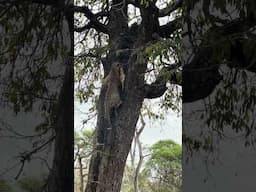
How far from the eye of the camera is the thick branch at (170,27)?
137cm

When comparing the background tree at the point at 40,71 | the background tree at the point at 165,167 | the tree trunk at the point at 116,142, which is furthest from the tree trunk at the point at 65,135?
the background tree at the point at 165,167

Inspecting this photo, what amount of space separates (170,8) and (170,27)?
0.05 m

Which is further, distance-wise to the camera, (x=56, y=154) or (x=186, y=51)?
(x=56, y=154)

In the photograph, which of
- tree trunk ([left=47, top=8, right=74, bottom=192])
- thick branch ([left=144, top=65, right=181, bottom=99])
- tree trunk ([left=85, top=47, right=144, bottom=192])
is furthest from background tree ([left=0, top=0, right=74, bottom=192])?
thick branch ([left=144, top=65, right=181, bottom=99])

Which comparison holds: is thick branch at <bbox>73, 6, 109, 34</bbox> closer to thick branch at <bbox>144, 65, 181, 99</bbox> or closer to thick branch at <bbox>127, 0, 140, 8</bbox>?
thick branch at <bbox>127, 0, 140, 8</bbox>

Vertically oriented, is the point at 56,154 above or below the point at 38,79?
below

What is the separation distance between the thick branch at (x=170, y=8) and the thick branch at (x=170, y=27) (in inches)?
1.2

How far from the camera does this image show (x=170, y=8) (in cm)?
138

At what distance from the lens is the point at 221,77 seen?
135cm

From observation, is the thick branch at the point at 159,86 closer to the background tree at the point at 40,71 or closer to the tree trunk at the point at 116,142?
the tree trunk at the point at 116,142

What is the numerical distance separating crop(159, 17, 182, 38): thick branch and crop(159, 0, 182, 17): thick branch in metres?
0.03

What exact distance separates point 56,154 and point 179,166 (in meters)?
0.39

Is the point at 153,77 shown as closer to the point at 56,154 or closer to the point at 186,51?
the point at 186,51

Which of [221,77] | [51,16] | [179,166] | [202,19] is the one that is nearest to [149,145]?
[179,166]
